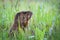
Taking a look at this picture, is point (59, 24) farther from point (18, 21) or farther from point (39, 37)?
point (18, 21)

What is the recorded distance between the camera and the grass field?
1.95 meters

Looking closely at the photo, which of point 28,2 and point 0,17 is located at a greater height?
point 28,2

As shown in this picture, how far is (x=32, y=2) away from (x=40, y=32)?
274 mm

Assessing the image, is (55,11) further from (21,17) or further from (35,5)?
(21,17)

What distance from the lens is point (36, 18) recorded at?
6.46 ft

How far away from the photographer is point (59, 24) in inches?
78.1

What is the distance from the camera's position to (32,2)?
6.49ft

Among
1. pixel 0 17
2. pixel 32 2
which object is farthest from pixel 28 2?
pixel 0 17

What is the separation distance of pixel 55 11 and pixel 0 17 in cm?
49

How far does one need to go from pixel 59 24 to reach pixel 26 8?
0.32m

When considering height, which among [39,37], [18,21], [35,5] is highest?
[35,5]

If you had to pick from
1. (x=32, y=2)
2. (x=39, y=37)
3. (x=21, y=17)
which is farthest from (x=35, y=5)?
(x=39, y=37)

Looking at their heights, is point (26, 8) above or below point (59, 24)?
above

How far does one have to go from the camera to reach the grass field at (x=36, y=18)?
195 centimetres
